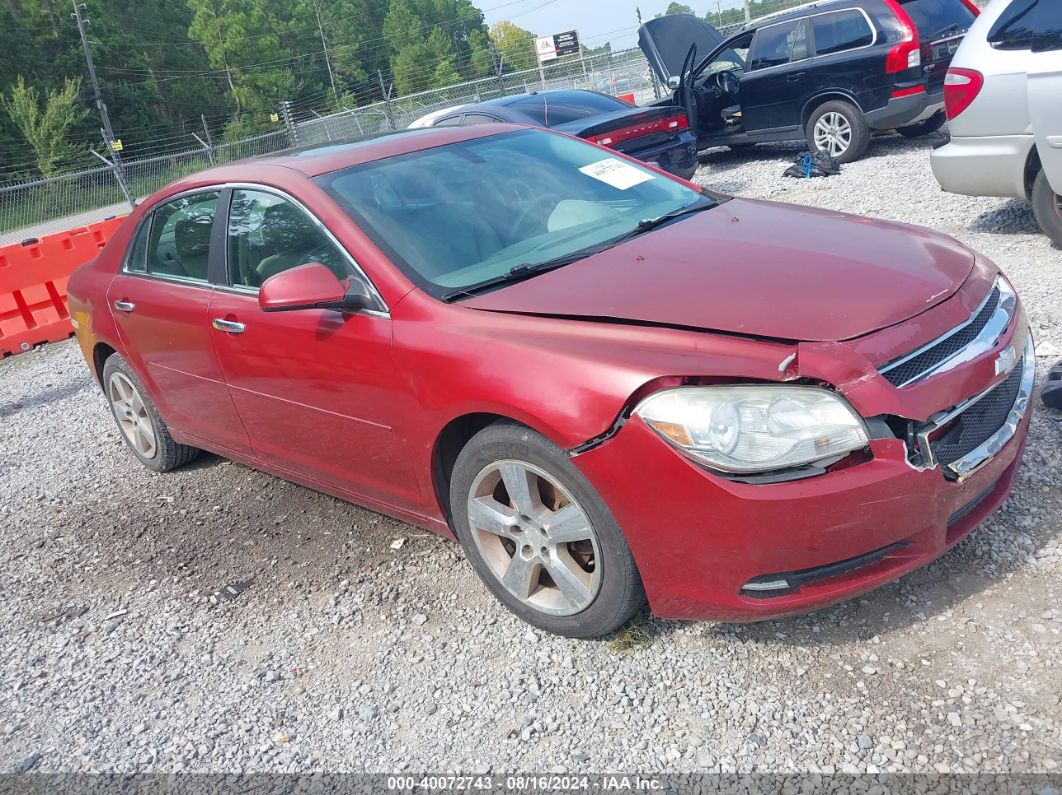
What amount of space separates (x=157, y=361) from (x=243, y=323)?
1.03 meters

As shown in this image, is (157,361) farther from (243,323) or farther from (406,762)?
(406,762)

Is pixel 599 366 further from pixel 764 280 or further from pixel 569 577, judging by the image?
pixel 569 577

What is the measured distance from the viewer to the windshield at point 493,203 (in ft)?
10.9

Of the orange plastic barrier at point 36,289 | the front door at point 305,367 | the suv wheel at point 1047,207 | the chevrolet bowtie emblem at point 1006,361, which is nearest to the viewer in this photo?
the chevrolet bowtie emblem at point 1006,361

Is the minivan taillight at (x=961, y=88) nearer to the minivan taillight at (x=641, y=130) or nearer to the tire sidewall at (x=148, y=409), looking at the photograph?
the minivan taillight at (x=641, y=130)

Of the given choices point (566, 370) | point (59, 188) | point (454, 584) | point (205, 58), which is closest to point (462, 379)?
point (566, 370)

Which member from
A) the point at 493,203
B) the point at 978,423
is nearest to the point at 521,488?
the point at 493,203

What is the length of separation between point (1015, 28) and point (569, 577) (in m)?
4.87

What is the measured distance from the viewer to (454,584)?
3.62m

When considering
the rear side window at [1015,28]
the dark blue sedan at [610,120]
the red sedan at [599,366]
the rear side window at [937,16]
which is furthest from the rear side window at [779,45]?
the red sedan at [599,366]

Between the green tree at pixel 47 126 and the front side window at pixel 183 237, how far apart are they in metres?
37.3

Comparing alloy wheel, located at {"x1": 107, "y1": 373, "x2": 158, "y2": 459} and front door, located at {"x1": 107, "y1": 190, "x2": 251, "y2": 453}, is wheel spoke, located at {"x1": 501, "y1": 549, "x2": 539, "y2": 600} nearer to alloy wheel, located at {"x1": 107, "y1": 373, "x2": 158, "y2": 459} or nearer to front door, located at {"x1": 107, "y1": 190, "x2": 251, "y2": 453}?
front door, located at {"x1": 107, "y1": 190, "x2": 251, "y2": 453}

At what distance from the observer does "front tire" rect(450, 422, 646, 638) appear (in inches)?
108

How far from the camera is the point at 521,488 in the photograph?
115 inches
